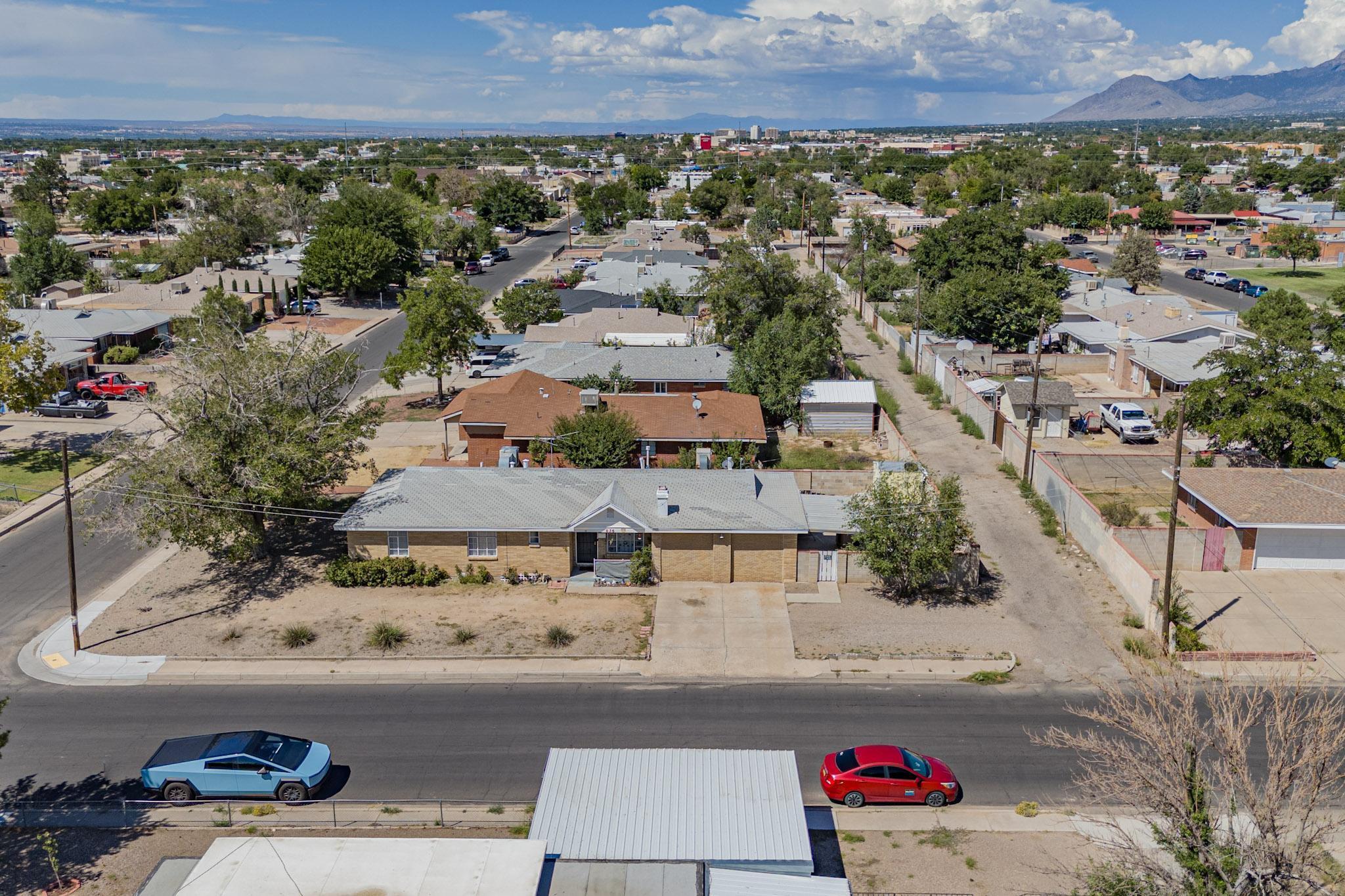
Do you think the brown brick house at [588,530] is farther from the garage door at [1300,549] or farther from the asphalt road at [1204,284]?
the asphalt road at [1204,284]

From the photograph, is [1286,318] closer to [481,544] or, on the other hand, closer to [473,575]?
[481,544]

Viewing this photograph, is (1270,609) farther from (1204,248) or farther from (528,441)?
(1204,248)

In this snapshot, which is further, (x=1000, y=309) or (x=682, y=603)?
(x=1000, y=309)

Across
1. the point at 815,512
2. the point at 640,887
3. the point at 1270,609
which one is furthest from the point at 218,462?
the point at 1270,609

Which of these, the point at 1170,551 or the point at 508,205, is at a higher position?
the point at 508,205

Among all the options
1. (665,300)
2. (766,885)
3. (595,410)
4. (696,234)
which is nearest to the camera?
(766,885)

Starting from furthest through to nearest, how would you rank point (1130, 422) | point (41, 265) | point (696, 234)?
point (696, 234), point (41, 265), point (1130, 422)

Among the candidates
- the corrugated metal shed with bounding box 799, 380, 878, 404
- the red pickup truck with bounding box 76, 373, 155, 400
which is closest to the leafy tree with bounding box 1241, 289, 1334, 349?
the corrugated metal shed with bounding box 799, 380, 878, 404

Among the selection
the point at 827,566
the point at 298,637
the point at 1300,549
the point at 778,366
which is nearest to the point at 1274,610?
the point at 1300,549
